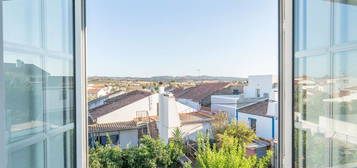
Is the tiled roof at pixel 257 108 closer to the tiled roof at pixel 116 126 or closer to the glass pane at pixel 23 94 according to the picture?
the tiled roof at pixel 116 126

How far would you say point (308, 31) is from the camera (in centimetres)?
95

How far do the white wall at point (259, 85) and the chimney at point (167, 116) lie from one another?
1404 mm

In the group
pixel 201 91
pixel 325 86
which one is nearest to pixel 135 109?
pixel 201 91

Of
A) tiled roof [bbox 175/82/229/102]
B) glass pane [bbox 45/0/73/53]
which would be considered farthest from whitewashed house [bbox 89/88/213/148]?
glass pane [bbox 45/0/73/53]

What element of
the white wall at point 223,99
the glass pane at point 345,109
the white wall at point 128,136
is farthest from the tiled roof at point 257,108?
the glass pane at point 345,109

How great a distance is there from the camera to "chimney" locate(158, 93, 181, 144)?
312cm

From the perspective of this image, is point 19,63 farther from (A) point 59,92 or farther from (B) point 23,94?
(A) point 59,92

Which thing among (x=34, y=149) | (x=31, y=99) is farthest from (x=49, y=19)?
(x=34, y=149)

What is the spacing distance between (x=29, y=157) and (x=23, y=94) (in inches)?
8.7

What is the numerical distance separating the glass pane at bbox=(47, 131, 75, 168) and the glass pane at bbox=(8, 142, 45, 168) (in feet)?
0.18

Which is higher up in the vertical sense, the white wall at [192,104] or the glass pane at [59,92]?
the glass pane at [59,92]

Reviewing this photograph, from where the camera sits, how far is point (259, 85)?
3742 millimetres

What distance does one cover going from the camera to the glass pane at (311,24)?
85 centimetres

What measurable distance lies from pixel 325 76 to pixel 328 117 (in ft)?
0.54
